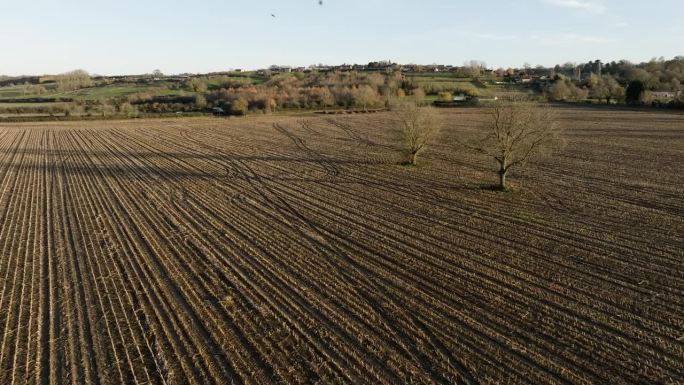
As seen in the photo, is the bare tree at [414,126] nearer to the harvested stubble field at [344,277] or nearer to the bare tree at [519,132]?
the harvested stubble field at [344,277]

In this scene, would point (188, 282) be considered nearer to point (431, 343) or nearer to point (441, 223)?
point (431, 343)

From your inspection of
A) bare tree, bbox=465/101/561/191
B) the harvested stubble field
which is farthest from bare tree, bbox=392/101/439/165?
bare tree, bbox=465/101/561/191

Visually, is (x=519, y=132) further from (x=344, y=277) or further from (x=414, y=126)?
(x=344, y=277)

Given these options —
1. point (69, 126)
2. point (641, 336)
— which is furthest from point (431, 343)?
point (69, 126)

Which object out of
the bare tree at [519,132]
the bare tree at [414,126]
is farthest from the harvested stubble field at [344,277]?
the bare tree at [414,126]

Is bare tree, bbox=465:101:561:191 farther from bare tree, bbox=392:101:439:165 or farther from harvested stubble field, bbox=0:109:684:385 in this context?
bare tree, bbox=392:101:439:165

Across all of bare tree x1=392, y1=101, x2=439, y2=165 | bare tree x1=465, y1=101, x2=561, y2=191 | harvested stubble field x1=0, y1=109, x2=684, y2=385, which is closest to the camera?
harvested stubble field x1=0, y1=109, x2=684, y2=385
